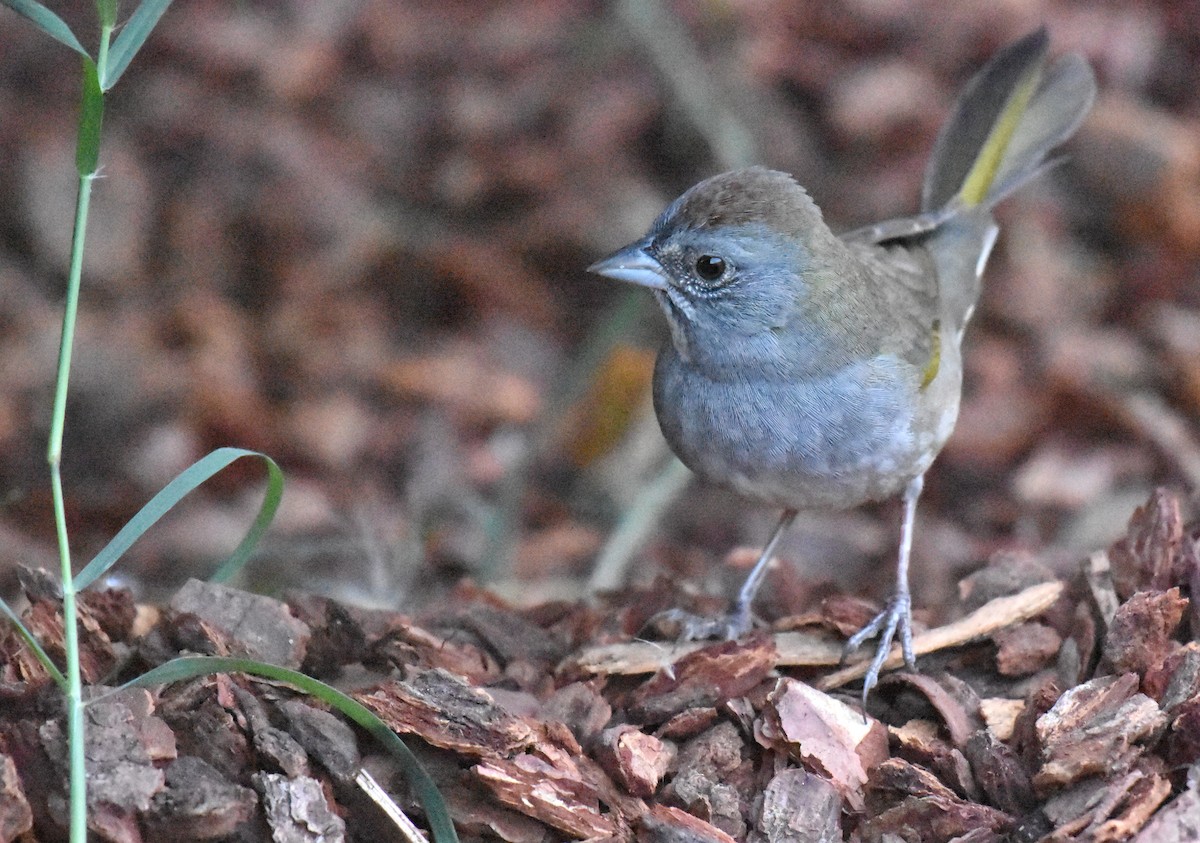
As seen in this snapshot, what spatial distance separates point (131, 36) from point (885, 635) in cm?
216

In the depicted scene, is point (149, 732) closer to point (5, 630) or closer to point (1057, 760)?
point (5, 630)

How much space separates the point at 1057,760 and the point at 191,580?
200 cm

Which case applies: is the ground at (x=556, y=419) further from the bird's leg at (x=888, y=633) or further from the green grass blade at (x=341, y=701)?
the green grass blade at (x=341, y=701)

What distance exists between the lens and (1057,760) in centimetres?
305

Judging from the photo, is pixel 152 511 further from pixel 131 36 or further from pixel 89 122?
pixel 131 36

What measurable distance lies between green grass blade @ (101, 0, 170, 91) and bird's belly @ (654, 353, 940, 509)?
171 cm

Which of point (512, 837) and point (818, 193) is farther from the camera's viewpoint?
point (818, 193)

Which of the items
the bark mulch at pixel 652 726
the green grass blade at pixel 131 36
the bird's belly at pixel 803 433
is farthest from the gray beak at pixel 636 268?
the green grass blade at pixel 131 36

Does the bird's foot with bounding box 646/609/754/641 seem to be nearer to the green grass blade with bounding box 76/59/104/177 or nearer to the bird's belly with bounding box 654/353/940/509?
the bird's belly with bounding box 654/353/940/509

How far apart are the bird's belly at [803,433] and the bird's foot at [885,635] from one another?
0.37 metres

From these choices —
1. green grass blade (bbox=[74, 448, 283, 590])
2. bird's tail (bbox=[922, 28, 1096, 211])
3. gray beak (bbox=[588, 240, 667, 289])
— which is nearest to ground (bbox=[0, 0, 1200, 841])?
green grass blade (bbox=[74, 448, 283, 590])

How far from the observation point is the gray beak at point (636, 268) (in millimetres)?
3871

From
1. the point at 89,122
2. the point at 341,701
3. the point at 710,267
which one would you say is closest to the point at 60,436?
the point at 89,122

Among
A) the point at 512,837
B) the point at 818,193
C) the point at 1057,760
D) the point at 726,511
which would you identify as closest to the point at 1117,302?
the point at 818,193
